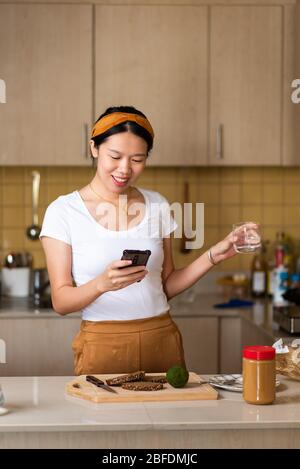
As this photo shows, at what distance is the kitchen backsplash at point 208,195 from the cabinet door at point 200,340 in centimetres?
60

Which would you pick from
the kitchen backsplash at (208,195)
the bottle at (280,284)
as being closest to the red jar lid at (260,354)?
the bottle at (280,284)

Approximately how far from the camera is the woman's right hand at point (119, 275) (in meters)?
2.11

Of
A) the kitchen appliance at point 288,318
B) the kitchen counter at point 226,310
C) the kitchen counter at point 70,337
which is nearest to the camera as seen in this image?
the kitchen appliance at point 288,318

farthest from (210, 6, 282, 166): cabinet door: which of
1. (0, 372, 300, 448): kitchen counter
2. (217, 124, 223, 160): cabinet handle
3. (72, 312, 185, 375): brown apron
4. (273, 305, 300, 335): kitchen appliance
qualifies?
(0, 372, 300, 448): kitchen counter

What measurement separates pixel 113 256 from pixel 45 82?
153 cm

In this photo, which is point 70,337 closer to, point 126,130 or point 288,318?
point 288,318

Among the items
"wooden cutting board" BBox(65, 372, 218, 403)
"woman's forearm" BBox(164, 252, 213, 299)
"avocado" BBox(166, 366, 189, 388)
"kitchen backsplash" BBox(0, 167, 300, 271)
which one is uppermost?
"kitchen backsplash" BBox(0, 167, 300, 271)

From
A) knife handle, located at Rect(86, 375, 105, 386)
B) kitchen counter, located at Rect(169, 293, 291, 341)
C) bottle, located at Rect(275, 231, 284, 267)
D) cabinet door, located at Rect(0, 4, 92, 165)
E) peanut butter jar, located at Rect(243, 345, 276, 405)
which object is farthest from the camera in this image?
bottle, located at Rect(275, 231, 284, 267)

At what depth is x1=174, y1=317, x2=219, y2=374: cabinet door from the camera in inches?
140

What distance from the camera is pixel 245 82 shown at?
3758mm

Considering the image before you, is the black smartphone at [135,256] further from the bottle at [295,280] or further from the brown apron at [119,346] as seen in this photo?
the bottle at [295,280]

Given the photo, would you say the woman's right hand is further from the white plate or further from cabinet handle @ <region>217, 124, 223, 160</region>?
cabinet handle @ <region>217, 124, 223, 160</region>

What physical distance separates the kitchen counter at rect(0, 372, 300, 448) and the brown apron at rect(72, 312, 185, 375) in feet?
1.64
